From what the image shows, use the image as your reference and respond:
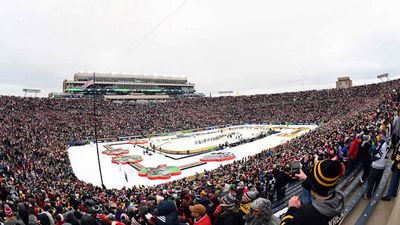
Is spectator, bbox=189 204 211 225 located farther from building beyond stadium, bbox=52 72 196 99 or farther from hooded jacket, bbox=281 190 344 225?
building beyond stadium, bbox=52 72 196 99

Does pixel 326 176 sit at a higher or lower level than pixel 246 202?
higher

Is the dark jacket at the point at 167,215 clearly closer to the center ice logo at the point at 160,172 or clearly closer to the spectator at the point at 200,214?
the spectator at the point at 200,214

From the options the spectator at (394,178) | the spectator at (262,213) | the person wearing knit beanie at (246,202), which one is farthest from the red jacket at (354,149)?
the spectator at (262,213)

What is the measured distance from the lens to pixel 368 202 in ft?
19.0

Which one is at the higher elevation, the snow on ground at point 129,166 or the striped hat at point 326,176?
the striped hat at point 326,176

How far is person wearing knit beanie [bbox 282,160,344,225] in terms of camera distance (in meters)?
2.54

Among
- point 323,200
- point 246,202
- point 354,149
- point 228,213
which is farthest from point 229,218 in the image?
point 354,149

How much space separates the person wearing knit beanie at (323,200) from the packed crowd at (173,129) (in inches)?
28.3

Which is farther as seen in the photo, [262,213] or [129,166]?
[129,166]

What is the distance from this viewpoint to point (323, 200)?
Answer: 104 inches

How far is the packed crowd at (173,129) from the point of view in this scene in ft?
17.2

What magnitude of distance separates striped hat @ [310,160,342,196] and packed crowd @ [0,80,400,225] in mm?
786

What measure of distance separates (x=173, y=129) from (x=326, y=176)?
185 feet

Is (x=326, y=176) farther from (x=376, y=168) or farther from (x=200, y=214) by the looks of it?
(x=376, y=168)
